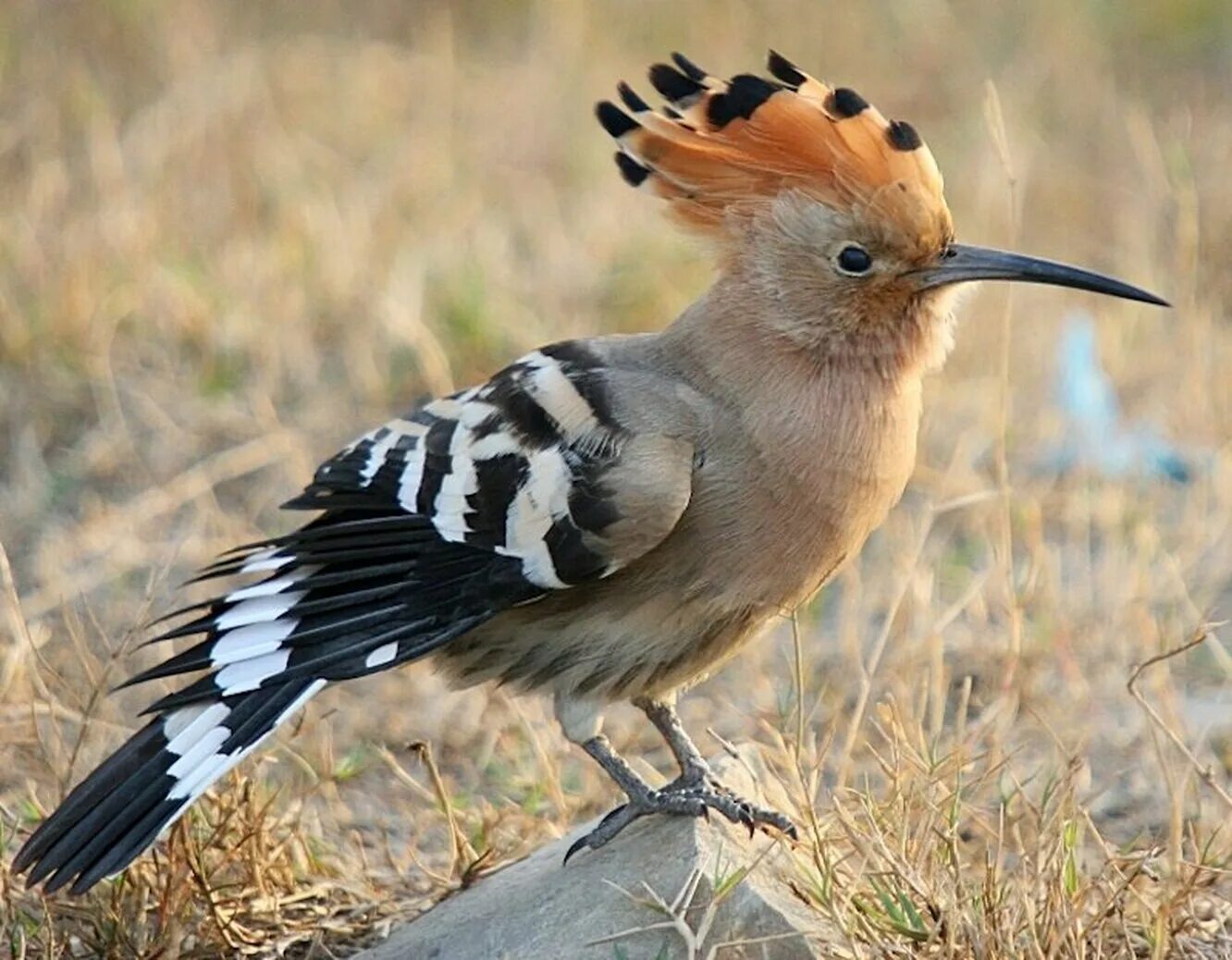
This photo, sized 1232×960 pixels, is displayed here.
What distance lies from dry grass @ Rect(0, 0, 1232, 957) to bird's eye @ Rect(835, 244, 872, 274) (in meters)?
0.35

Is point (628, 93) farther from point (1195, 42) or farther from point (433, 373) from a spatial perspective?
point (1195, 42)

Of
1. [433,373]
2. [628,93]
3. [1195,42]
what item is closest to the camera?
[628,93]

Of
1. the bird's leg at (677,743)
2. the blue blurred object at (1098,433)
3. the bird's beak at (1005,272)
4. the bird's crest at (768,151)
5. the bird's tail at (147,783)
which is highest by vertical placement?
the bird's crest at (768,151)

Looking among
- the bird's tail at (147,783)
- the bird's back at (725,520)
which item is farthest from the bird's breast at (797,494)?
the bird's tail at (147,783)

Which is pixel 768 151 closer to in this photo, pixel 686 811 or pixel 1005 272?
pixel 1005 272

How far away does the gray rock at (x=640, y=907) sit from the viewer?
1960 millimetres

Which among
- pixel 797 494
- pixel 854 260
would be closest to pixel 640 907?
pixel 797 494

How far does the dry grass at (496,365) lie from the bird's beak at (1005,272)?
268mm

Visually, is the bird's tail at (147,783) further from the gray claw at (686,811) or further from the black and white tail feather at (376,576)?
the gray claw at (686,811)

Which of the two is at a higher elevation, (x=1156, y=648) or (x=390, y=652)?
(x=390, y=652)

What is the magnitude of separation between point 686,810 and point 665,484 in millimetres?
350

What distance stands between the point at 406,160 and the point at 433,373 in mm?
1345

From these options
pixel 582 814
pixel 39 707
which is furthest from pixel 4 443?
pixel 582 814

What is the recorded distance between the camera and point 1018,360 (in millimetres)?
4207
